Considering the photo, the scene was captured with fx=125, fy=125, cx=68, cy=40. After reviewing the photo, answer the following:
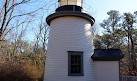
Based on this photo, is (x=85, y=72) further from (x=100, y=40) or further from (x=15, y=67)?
(x=100, y=40)

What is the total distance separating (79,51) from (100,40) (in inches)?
574

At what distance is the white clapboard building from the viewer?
7.91 m

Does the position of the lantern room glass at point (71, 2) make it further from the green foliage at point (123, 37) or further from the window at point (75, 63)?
the green foliage at point (123, 37)

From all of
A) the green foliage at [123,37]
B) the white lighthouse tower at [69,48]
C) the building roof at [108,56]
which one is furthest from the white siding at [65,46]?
the green foliage at [123,37]

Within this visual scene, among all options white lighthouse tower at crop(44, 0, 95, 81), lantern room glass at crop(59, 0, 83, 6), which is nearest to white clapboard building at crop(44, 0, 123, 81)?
white lighthouse tower at crop(44, 0, 95, 81)

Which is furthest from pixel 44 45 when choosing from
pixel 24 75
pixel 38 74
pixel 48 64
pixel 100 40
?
pixel 48 64

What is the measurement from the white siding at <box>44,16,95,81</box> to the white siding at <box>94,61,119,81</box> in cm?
53

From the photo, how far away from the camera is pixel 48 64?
8.31m

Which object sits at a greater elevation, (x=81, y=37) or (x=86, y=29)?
(x=86, y=29)

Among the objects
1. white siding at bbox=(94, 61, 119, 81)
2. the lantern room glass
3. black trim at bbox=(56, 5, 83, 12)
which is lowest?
white siding at bbox=(94, 61, 119, 81)

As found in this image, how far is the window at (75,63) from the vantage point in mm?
7896

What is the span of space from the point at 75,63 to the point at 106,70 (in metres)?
2.27

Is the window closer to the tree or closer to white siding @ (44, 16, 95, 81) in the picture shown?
white siding @ (44, 16, 95, 81)

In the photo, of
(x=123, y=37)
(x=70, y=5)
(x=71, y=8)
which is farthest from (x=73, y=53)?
(x=123, y=37)
